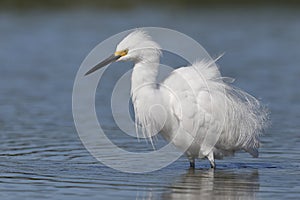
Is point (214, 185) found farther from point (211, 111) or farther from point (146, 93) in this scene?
point (146, 93)

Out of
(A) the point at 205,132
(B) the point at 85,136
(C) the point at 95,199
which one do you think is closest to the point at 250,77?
(B) the point at 85,136

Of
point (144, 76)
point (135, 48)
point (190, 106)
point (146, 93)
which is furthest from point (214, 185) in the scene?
point (135, 48)

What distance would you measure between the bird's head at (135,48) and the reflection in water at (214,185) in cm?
163

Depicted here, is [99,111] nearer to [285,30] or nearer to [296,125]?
[296,125]

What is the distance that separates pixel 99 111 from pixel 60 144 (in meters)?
3.41

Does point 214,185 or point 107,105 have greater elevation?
point 107,105

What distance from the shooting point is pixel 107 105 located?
56.9 feet

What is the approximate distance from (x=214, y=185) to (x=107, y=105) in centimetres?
714

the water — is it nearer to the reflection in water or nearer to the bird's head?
the reflection in water

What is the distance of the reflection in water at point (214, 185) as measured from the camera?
9766 mm

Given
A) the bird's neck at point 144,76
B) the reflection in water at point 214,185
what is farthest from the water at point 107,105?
the bird's neck at point 144,76

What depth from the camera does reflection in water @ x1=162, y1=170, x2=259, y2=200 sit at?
9766 mm

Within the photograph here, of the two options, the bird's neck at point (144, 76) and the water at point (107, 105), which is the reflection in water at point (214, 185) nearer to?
the water at point (107, 105)

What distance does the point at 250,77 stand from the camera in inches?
838
